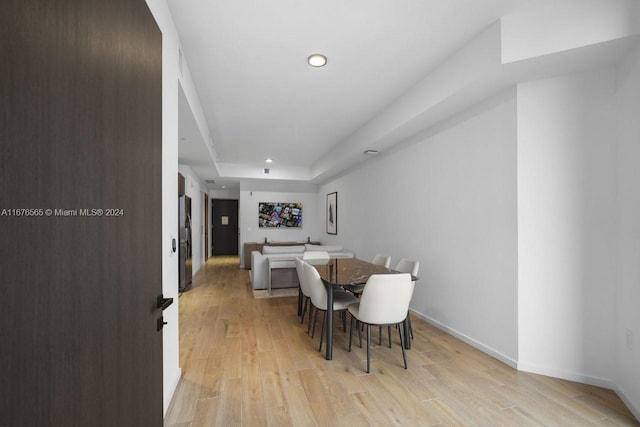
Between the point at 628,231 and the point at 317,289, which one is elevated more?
the point at 628,231

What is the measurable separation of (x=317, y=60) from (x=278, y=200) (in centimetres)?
620

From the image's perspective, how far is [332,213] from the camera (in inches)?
296

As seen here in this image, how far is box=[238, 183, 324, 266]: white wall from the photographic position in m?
8.43

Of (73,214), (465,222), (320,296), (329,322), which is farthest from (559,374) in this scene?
(73,214)

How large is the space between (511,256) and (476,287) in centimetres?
55

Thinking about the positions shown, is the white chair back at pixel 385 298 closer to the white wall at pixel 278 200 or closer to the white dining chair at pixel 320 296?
the white dining chair at pixel 320 296

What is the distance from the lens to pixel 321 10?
2.09m

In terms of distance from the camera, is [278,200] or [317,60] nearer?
[317,60]

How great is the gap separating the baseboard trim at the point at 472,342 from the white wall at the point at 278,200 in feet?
17.0

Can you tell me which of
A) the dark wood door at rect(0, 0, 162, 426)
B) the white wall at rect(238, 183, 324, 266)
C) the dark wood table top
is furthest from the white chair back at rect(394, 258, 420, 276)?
the white wall at rect(238, 183, 324, 266)

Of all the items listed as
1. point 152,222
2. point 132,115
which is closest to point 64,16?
point 132,115

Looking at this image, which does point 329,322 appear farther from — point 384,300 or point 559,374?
point 559,374

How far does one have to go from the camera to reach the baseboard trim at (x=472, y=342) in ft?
8.60

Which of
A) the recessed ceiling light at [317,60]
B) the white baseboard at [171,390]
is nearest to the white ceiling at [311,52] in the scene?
the recessed ceiling light at [317,60]
